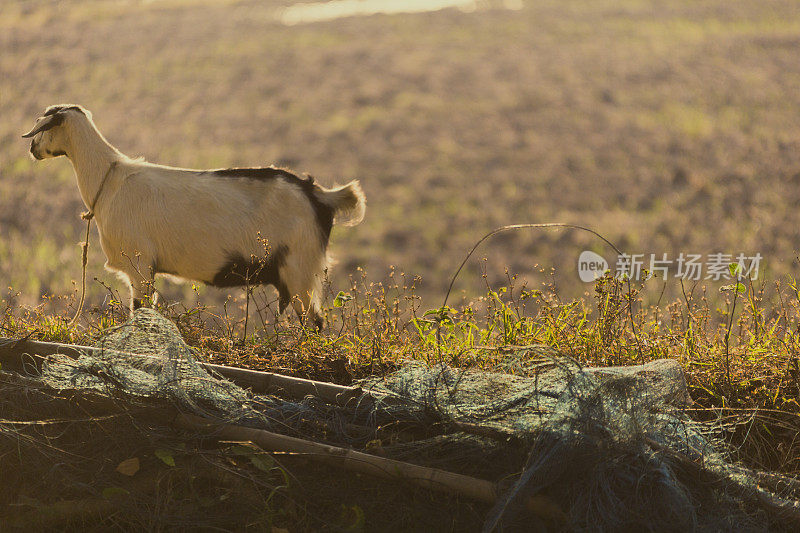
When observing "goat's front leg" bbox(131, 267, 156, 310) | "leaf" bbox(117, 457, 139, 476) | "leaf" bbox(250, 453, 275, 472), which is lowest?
"leaf" bbox(117, 457, 139, 476)

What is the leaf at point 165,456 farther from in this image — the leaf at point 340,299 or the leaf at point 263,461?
the leaf at point 340,299

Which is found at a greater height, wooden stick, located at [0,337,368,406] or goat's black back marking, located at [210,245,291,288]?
goat's black back marking, located at [210,245,291,288]

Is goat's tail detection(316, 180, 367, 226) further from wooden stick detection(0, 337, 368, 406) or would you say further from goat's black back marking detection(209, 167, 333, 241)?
wooden stick detection(0, 337, 368, 406)

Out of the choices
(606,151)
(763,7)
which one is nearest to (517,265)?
(606,151)

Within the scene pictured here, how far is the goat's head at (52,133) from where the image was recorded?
6.12m

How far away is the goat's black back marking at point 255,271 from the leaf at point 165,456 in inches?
89.9

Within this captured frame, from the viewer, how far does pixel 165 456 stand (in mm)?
3967

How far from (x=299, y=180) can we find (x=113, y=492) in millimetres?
3195

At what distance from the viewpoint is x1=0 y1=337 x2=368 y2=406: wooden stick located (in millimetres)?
4402

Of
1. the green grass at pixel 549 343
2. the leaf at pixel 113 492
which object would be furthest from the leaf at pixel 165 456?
the green grass at pixel 549 343

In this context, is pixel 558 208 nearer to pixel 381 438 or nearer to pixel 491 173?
pixel 491 173

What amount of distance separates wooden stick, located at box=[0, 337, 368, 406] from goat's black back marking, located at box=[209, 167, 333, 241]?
6.62 ft

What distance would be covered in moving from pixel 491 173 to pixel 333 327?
1996cm

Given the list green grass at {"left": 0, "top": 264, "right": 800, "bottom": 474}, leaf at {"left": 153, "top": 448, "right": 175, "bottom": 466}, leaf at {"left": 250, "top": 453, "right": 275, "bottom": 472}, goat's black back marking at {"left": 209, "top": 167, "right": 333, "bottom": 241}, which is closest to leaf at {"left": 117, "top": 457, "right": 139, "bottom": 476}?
leaf at {"left": 153, "top": 448, "right": 175, "bottom": 466}
